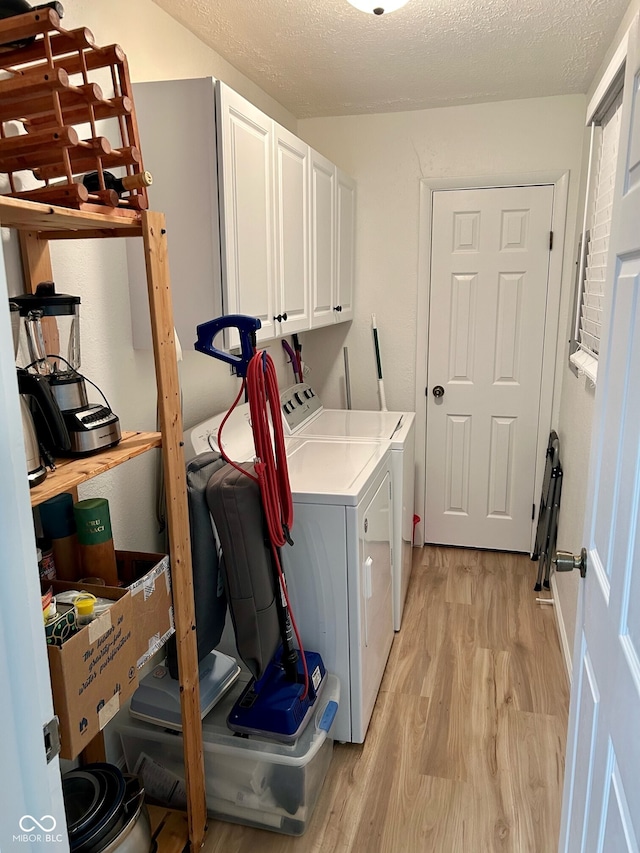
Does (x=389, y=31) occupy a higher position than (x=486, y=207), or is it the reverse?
(x=389, y=31)

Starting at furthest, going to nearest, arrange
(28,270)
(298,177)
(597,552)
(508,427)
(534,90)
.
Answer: (508,427) → (534,90) → (298,177) → (28,270) → (597,552)

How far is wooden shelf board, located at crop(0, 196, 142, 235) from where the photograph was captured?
104cm

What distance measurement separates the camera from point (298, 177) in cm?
246

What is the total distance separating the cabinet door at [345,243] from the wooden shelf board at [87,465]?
1906mm

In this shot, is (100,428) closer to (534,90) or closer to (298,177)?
(298,177)

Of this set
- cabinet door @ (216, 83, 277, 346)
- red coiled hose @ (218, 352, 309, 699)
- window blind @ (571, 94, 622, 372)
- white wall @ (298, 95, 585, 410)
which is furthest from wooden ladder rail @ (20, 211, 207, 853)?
white wall @ (298, 95, 585, 410)

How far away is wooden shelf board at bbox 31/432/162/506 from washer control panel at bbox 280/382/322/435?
139 cm

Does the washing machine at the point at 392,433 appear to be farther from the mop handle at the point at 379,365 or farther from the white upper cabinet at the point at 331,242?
the white upper cabinet at the point at 331,242

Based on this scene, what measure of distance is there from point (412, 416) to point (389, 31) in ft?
5.66

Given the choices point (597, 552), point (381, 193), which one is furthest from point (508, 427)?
point (597, 552)

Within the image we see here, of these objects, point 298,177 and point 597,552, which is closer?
point 597,552

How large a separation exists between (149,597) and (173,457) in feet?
1.07

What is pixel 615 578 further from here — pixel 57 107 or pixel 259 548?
pixel 57 107

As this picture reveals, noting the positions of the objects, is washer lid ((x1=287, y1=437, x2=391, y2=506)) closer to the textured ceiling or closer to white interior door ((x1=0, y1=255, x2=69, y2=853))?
white interior door ((x1=0, y1=255, x2=69, y2=853))
